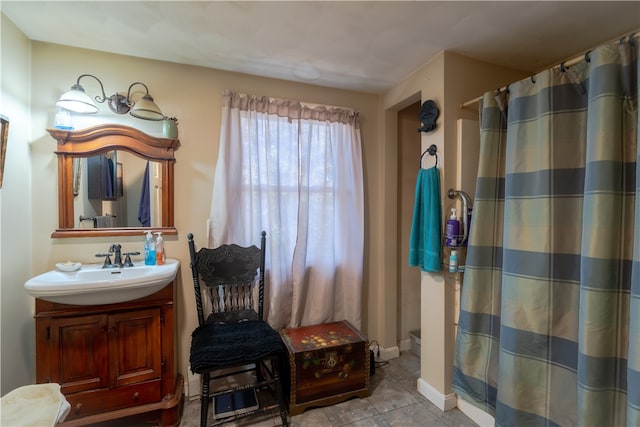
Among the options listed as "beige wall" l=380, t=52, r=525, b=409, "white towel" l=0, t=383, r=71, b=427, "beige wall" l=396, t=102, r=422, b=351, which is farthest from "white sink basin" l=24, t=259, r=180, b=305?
"beige wall" l=396, t=102, r=422, b=351

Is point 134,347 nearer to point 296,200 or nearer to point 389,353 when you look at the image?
point 296,200

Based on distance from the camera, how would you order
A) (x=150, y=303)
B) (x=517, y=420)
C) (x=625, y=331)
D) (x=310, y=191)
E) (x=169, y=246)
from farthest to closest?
(x=310, y=191)
(x=169, y=246)
(x=150, y=303)
(x=517, y=420)
(x=625, y=331)

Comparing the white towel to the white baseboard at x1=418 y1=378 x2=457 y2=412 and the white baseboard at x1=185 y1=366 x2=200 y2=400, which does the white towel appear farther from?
the white baseboard at x1=418 y1=378 x2=457 y2=412

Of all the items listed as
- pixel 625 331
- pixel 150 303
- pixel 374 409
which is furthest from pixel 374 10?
pixel 374 409

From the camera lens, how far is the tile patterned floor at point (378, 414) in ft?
5.57

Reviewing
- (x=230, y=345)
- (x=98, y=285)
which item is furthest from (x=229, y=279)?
(x=98, y=285)

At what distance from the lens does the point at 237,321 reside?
6.24 ft

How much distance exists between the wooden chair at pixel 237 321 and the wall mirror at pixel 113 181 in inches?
15.3

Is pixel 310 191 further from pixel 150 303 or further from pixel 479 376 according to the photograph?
pixel 479 376

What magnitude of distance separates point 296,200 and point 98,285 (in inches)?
51.4

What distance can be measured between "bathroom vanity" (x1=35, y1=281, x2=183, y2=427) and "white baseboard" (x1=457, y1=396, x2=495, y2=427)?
5.94 ft

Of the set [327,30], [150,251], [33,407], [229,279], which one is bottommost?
[33,407]

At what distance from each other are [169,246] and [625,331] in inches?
96.6

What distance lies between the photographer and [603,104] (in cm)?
→ 113
